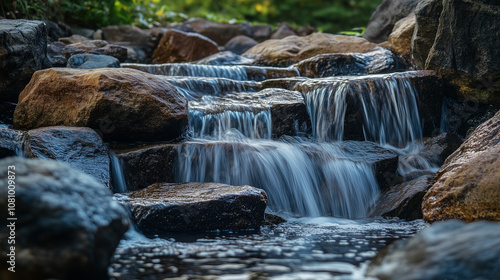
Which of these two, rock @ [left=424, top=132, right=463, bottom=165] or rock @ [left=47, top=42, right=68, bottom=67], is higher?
rock @ [left=47, top=42, right=68, bottom=67]

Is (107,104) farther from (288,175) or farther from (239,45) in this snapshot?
(239,45)

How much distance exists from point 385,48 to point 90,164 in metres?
6.70

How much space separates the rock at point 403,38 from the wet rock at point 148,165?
567 centimetres

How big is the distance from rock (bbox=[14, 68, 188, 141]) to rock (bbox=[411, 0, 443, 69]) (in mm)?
3856

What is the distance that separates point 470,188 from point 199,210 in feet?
7.46

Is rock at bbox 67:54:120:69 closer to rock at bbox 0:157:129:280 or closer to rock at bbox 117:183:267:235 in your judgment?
rock at bbox 117:183:267:235

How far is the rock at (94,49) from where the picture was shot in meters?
8.30

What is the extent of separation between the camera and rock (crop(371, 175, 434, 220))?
4.73 meters

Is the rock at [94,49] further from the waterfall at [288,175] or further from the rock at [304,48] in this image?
the waterfall at [288,175]

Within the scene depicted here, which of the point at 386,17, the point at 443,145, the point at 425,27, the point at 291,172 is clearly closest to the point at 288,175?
the point at 291,172

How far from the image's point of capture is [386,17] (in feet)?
35.2

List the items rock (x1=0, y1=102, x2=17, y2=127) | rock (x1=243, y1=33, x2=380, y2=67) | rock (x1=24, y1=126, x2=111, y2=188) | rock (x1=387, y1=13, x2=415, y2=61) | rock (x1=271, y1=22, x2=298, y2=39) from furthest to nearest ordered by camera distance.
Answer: rock (x1=271, y1=22, x2=298, y2=39) → rock (x1=243, y1=33, x2=380, y2=67) → rock (x1=387, y1=13, x2=415, y2=61) → rock (x1=0, y1=102, x2=17, y2=127) → rock (x1=24, y1=126, x2=111, y2=188)

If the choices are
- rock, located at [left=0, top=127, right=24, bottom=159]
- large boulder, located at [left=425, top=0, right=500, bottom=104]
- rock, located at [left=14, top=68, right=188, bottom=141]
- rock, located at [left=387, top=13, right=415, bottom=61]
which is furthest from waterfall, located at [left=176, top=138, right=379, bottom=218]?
rock, located at [left=387, top=13, right=415, bottom=61]

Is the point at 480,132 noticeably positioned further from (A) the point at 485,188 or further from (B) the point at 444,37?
(B) the point at 444,37
